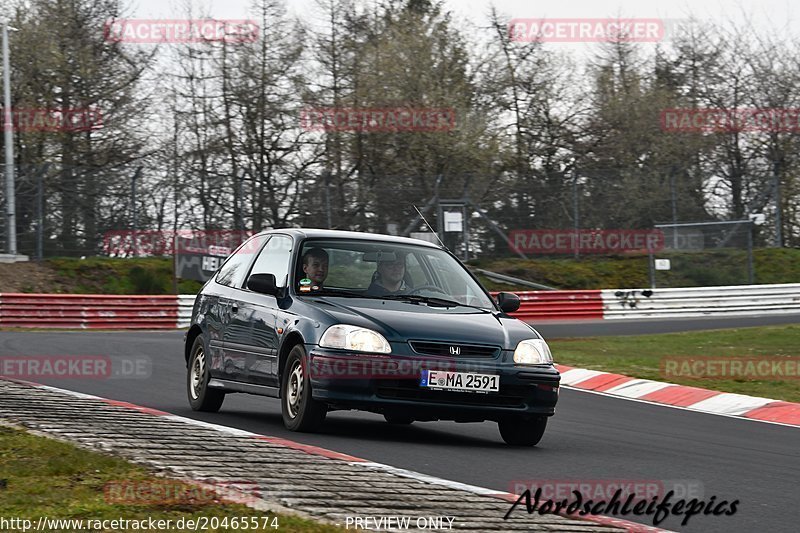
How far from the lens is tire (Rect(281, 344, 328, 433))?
8812 millimetres

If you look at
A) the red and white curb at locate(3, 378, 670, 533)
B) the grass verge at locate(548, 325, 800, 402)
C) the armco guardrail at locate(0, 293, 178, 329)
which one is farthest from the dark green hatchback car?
the armco guardrail at locate(0, 293, 178, 329)

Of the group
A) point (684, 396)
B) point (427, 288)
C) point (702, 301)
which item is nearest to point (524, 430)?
point (427, 288)

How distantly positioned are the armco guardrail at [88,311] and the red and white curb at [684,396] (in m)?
13.1

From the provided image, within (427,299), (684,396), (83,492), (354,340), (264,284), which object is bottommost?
(684,396)

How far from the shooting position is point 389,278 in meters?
9.71

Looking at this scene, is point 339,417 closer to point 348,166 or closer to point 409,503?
point 409,503

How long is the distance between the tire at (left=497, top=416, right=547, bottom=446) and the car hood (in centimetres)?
62

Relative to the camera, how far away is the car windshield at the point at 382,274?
9.57 m

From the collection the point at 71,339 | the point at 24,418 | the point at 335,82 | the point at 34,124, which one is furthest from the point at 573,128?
the point at 24,418

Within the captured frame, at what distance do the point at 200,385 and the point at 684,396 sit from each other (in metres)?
5.73

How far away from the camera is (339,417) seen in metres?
10.7

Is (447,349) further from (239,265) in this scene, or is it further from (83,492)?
(83,492)

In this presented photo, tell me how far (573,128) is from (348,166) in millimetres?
9050

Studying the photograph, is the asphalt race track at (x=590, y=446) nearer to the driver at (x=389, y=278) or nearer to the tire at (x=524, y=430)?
the tire at (x=524, y=430)
